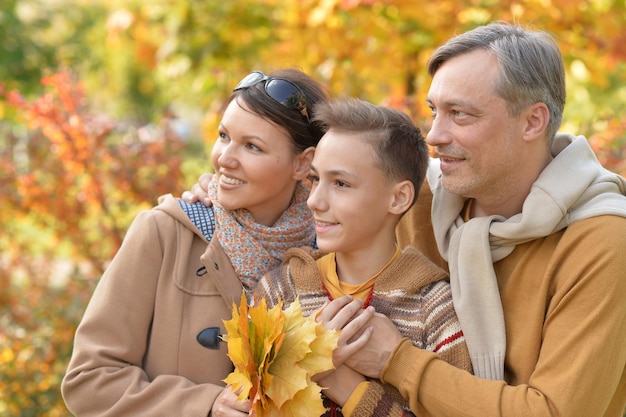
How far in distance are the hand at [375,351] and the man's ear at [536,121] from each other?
0.81 m

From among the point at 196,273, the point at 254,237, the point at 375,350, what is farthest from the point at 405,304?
the point at 196,273

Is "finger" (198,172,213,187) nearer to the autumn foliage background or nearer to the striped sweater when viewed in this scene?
the striped sweater

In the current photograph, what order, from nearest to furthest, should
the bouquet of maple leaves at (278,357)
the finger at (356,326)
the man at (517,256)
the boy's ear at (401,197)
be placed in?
the bouquet of maple leaves at (278,357), the man at (517,256), the finger at (356,326), the boy's ear at (401,197)

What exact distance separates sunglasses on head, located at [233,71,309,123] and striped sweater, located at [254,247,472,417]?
0.58 m

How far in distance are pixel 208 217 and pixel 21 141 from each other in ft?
10.4

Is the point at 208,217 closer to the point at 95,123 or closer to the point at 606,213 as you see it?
the point at 606,213

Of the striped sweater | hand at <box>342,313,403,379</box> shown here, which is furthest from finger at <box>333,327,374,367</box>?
the striped sweater

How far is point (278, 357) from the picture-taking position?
7.95 feet

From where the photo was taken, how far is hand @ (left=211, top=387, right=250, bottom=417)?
2621 millimetres

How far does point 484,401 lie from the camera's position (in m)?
2.49

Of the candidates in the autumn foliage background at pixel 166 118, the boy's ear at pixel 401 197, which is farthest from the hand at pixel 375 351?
the autumn foliage background at pixel 166 118

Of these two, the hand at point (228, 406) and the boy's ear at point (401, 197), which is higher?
the boy's ear at point (401, 197)

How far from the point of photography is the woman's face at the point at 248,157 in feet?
9.68

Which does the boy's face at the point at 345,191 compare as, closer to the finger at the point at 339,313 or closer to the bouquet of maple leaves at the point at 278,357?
the finger at the point at 339,313
